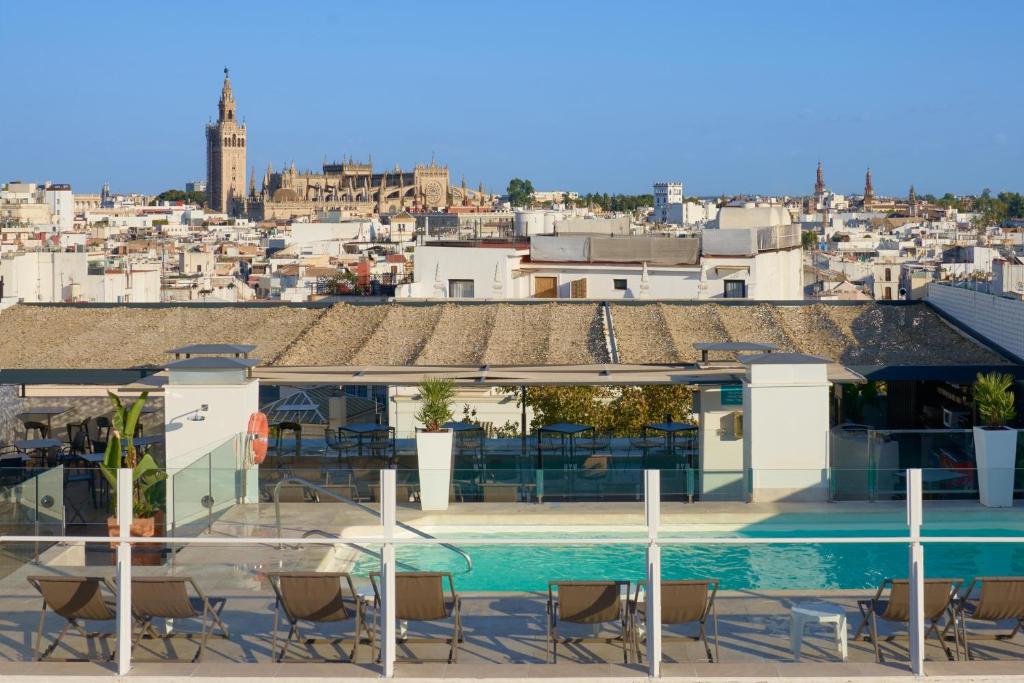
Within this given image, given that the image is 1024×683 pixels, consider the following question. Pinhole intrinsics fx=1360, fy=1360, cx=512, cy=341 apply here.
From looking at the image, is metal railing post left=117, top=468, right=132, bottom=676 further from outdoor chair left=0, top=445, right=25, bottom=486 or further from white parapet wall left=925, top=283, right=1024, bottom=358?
white parapet wall left=925, top=283, right=1024, bottom=358

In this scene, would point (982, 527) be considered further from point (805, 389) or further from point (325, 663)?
point (325, 663)

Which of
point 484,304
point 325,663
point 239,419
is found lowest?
point 325,663

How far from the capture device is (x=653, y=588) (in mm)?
7301

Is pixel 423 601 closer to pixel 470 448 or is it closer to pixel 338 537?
pixel 338 537

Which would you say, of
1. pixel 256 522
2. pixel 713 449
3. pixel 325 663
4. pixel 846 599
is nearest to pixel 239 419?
pixel 256 522

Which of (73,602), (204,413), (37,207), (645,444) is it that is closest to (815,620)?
(73,602)

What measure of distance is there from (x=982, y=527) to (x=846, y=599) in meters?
2.80

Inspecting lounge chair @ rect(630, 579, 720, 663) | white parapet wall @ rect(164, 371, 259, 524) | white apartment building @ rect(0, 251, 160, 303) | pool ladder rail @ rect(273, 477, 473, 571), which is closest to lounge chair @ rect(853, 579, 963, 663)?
lounge chair @ rect(630, 579, 720, 663)

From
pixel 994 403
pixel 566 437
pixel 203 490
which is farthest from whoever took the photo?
pixel 566 437

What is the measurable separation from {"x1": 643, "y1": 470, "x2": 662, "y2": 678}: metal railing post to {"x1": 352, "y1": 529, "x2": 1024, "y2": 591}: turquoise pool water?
135cm

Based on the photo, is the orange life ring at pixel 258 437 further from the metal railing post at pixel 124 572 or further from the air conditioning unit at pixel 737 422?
the air conditioning unit at pixel 737 422

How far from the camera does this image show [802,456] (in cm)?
1240

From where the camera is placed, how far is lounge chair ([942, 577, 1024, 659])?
761 cm

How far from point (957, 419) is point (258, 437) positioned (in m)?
7.98
